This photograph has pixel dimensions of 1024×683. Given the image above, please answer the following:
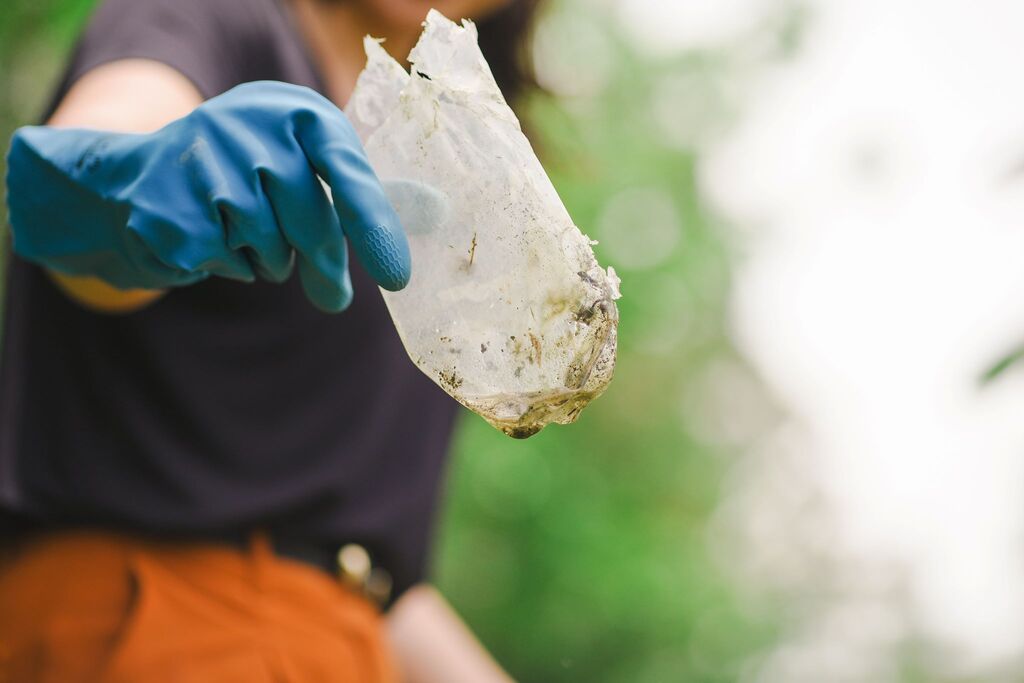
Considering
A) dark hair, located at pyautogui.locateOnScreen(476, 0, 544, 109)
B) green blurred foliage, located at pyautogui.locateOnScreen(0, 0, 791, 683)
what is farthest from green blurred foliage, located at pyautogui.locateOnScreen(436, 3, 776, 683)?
dark hair, located at pyautogui.locateOnScreen(476, 0, 544, 109)

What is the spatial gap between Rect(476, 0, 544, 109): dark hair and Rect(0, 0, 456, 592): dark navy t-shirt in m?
0.68

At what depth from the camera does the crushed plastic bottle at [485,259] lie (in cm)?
77

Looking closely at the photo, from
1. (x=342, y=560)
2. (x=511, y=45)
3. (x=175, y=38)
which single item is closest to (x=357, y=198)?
(x=175, y=38)

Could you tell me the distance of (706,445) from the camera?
540 cm

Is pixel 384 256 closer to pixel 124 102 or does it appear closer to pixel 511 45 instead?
pixel 124 102

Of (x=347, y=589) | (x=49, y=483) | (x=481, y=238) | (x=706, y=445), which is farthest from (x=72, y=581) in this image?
(x=706, y=445)

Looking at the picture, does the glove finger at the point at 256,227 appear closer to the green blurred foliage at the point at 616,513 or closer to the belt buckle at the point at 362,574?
the belt buckle at the point at 362,574

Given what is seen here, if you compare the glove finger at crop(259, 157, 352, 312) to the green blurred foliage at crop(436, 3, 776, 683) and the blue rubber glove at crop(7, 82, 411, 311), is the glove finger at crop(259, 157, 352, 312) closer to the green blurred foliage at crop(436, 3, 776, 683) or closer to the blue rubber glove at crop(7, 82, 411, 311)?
the blue rubber glove at crop(7, 82, 411, 311)

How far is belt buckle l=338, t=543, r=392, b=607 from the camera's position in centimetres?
128

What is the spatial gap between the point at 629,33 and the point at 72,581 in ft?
14.1

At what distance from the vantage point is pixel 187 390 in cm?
113

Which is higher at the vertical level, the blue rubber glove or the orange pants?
the blue rubber glove

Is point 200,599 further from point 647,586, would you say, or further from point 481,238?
point 647,586

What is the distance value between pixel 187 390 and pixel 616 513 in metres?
3.88
